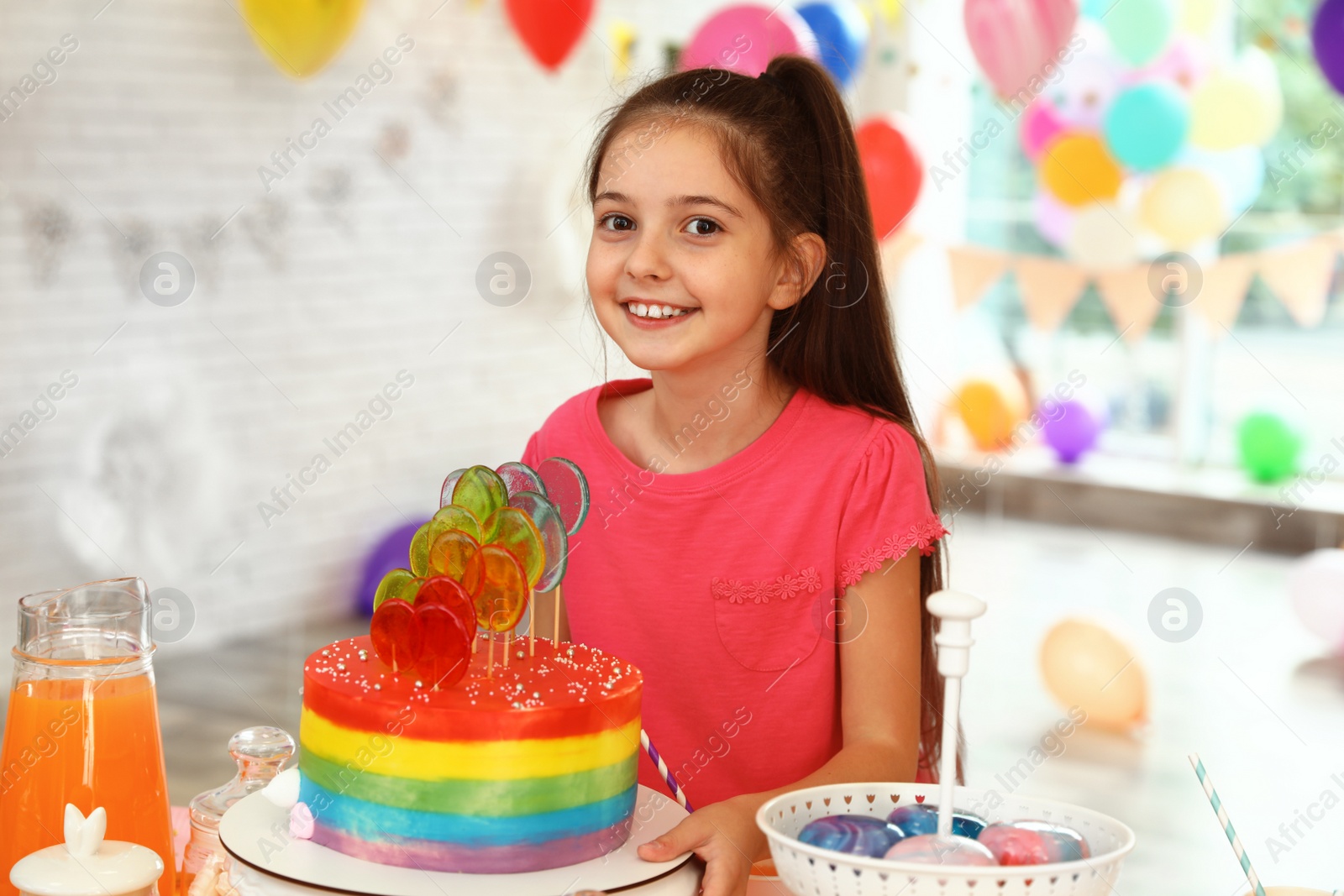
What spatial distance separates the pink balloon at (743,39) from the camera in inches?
160

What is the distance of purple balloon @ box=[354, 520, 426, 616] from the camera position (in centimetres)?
417

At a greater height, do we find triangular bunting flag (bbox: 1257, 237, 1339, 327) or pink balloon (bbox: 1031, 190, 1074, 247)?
pink balloon (bbox: 1031, 190, 1074, 247)

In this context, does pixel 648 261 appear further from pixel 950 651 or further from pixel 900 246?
pixel 900 246

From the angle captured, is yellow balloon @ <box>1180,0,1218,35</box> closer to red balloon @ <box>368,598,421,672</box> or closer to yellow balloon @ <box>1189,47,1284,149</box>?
yellow balloon @ <box>1189,47,1284,149</box>

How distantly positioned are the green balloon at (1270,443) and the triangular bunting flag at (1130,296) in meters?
0.56

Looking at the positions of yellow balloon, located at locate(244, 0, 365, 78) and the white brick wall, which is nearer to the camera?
the white brick wall

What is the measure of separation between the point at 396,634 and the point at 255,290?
10.6 feet

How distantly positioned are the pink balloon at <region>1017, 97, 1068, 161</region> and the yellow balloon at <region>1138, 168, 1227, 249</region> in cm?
52

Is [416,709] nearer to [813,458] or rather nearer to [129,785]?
[129,785]

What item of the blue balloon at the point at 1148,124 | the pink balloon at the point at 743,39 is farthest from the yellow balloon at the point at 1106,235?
the pink balloon at the point at 743,39

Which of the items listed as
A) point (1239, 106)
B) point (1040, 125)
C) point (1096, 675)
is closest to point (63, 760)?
point (1096, 675)

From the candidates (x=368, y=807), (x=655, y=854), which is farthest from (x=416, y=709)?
(x=655, y=854)

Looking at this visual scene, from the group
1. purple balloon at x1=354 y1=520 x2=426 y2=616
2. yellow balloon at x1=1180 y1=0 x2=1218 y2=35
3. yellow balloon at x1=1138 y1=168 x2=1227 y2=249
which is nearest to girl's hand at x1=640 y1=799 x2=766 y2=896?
purple balloon at x1=354 y1=520 x2=426 y2=616

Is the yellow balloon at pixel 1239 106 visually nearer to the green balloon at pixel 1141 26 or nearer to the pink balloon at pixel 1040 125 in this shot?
the green balloon at pixel 1141 26
